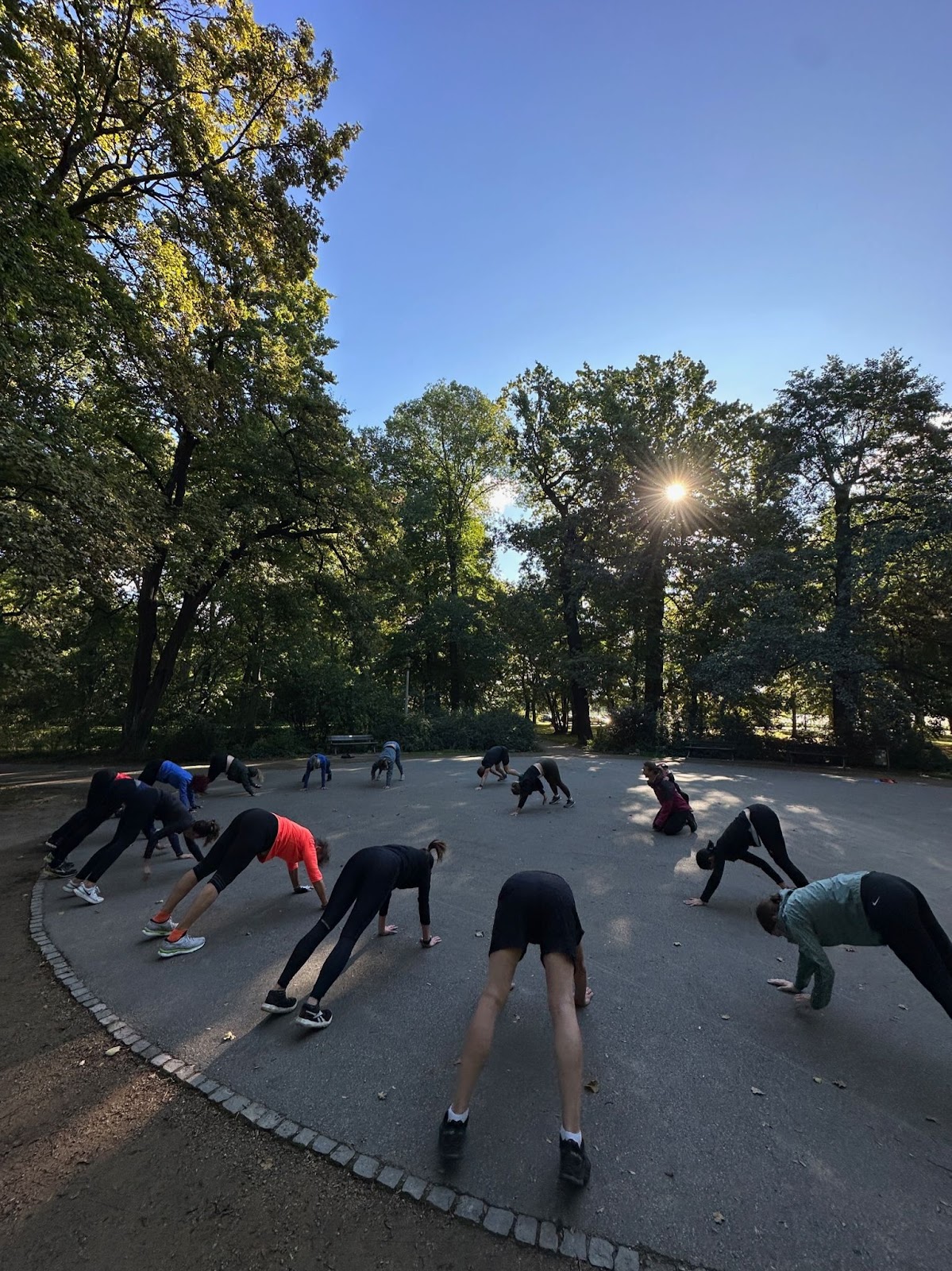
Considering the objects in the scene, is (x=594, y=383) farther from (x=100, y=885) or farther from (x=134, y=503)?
(x=100, y=885)

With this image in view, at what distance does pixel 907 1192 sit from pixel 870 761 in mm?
17786

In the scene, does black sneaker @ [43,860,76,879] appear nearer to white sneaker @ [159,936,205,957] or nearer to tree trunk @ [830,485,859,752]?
white sneaker @ [159,936,205,957]

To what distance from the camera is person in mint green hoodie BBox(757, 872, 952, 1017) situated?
3.23 m

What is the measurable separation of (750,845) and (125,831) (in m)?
7.03

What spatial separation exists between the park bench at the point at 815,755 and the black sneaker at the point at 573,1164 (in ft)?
60.0

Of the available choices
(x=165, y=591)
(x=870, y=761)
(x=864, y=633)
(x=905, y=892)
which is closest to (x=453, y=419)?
(x=165, y=591)

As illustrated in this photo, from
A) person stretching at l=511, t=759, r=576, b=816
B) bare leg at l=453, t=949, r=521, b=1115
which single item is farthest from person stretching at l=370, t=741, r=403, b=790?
bare leg at l=453, t=949, r=521, b=1115

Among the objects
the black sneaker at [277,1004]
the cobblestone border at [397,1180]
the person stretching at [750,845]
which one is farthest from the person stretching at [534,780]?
the cobblestone border at [397,1180]

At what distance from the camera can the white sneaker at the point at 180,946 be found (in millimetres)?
4566

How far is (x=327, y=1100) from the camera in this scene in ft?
9.64

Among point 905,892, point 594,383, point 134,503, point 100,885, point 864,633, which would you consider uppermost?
point 594,383

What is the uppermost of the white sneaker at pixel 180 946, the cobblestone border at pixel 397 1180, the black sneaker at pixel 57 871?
the cobblestone border at pixel 397 1180

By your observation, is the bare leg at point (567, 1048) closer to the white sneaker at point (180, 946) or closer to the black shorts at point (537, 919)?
the black shorts at point (537, 919)

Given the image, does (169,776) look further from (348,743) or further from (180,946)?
(348,743)
